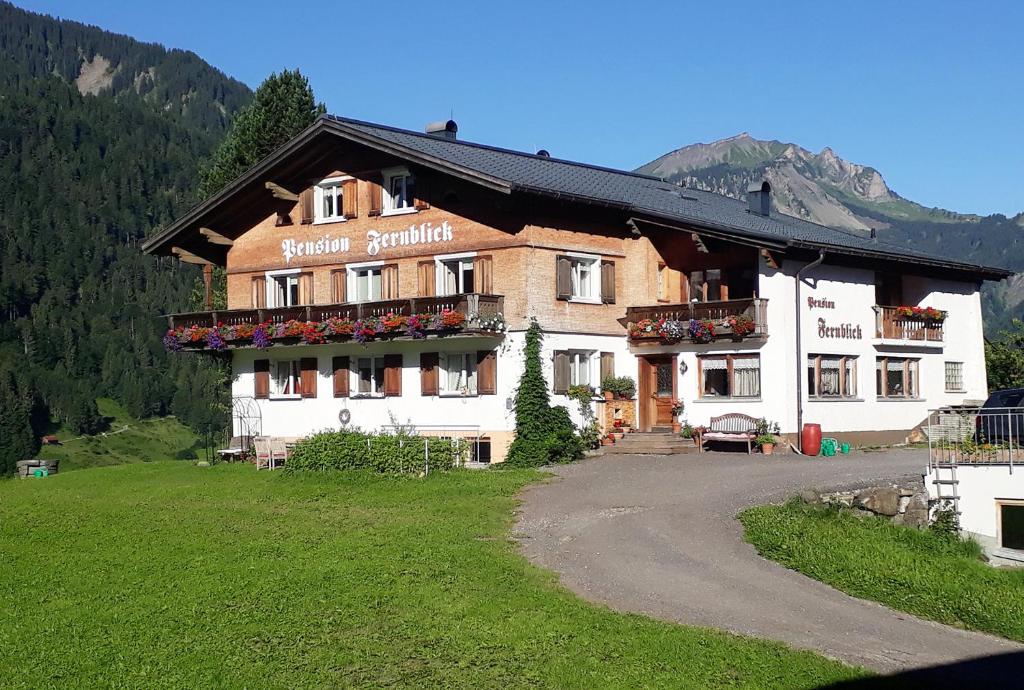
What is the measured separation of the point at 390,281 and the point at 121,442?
428ft

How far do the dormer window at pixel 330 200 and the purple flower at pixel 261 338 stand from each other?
3.83 m

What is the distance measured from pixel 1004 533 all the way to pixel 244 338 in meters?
22.4

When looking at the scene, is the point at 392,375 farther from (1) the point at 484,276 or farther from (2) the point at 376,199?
(2) the point at 376,199

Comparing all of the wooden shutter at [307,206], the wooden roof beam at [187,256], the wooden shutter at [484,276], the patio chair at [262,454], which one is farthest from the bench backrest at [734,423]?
the wooden roof beam at [187,256]

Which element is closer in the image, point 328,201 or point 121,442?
point 328,201

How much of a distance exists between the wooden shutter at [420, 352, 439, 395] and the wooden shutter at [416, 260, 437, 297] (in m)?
1.71

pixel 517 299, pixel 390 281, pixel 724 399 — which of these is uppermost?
pixel 390 281

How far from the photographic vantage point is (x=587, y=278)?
36.2 m

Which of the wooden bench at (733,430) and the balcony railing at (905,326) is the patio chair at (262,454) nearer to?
the wooden bench at (733,430)

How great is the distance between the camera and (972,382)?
4188 centimetres

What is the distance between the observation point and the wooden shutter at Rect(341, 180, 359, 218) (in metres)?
37.8

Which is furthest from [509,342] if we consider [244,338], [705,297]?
[244,338]

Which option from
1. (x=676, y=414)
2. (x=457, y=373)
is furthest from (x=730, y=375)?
(x=457, y=373)

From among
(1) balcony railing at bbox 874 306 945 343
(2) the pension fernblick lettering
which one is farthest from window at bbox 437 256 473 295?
(1) balcony railing at bbox 874 306 945 343
